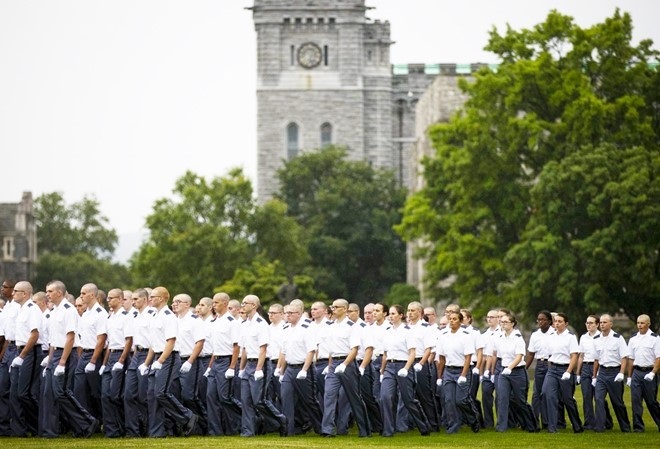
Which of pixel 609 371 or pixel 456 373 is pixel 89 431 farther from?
pixel 609 371

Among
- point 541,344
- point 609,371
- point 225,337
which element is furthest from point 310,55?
point 225,337

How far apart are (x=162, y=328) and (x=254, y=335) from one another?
1420 mm

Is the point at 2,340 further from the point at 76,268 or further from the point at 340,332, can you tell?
the point at 76,268

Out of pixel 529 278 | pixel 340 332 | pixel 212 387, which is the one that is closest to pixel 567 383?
pixel 340 332

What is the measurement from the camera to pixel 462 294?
162 feet

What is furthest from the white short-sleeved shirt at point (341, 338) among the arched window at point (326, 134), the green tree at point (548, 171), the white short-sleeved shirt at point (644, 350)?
the arched window at point (326, 134)

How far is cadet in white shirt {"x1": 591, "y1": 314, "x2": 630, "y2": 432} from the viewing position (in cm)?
2388

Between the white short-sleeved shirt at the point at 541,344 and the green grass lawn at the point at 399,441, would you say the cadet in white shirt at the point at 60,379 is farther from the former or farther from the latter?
the white short-sleeved shirt at the point at 541,344

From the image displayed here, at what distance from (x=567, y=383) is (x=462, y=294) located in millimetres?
25602

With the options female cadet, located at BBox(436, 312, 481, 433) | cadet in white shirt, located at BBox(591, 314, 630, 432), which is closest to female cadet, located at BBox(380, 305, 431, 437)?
female cadet, located at BBox(436, 312, 481, 433)

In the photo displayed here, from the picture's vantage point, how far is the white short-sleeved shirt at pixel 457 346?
919 inches

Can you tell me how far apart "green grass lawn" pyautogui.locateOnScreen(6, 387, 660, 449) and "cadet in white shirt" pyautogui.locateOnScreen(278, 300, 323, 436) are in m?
0.37

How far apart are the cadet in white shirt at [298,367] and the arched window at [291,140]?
80106 mm

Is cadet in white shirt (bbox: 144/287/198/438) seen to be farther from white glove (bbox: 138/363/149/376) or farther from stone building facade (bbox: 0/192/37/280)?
stone building facade (bbox: 0/192/37/280)
